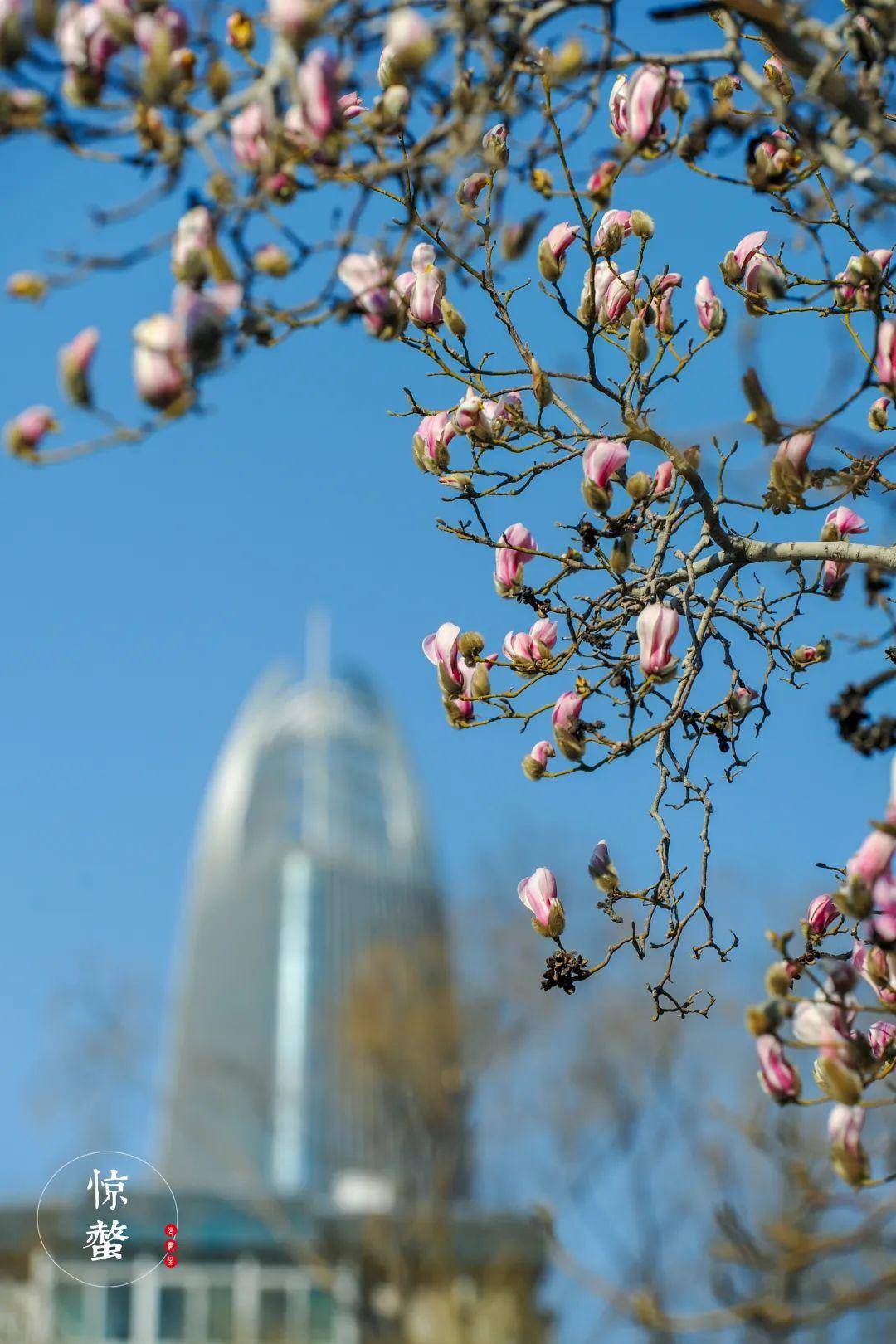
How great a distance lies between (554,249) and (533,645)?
0.67m

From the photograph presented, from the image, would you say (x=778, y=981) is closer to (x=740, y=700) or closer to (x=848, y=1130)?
(x=848, y=1130)

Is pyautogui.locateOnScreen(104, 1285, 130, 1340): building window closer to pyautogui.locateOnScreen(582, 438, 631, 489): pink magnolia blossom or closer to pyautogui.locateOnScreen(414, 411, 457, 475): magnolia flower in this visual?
pyautogui.locateOnScreen(414, 411, 457, 475): magnolia flower

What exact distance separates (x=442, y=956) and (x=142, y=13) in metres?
16.9

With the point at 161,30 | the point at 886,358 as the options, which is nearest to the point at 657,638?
the point at 886,358

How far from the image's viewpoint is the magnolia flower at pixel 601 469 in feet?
8.80

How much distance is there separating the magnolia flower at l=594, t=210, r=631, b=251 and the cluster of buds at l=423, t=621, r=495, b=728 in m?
0.71

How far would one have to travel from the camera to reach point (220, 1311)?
20000 millimetres

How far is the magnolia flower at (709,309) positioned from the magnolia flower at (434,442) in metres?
0.50

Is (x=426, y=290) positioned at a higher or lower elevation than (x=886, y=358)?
higher

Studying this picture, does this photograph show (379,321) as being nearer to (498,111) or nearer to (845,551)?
(498,111)

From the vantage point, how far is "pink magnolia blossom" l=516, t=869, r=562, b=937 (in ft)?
9.11

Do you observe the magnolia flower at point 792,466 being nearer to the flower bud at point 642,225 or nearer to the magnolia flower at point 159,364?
the flower bud at point 642,225

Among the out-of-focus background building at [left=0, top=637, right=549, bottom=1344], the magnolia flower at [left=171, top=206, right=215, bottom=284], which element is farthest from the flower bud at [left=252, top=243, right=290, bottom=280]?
the out-of-focus background building at [left=0, top=637, right=549, bottom=1344]

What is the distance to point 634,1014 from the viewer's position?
52.3 ft
